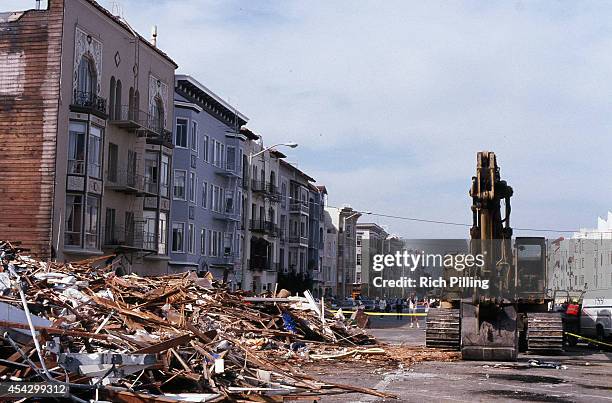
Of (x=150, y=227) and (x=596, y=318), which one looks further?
(x=150, y=227)

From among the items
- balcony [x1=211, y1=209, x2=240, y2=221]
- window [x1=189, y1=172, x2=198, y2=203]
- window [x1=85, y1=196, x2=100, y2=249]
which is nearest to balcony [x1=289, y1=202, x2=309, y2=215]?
balcony [x1=211, y1=209, x2=240, y2=221]

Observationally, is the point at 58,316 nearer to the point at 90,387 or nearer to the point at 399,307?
the point at 90,387

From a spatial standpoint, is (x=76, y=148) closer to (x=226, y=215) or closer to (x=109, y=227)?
(x=109, y=227)

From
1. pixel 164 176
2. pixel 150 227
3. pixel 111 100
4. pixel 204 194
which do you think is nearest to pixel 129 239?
pixel 150 227

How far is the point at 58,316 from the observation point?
13.8 metres

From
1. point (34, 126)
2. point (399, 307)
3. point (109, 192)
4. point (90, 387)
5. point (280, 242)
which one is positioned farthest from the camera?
point (280, 242)

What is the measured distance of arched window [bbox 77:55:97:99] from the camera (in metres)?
38.5

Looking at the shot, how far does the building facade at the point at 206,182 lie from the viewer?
53.8m

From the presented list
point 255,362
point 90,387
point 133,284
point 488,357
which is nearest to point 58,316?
point 255,362

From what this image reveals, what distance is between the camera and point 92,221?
39.6 meters

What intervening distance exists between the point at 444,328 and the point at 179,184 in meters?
33.9

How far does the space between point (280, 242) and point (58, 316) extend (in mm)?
67407

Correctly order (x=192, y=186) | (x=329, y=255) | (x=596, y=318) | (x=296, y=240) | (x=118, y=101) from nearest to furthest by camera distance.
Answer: (x=596, y=318) → (x=118, y=101) → (x=192, y=186) → (x=296, y=240) → (x=329, y=255)

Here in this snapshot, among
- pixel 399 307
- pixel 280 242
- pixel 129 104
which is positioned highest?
pixel 129 104
